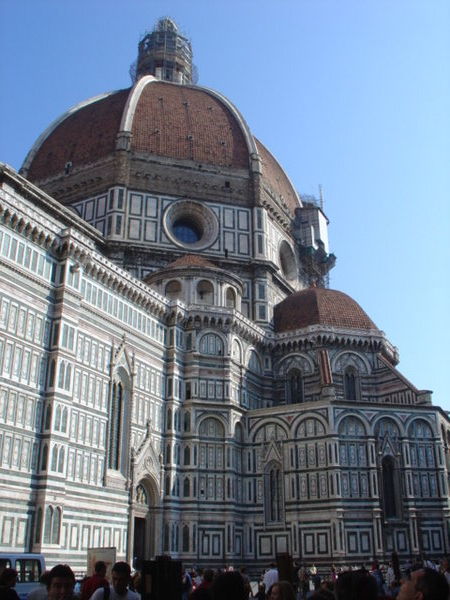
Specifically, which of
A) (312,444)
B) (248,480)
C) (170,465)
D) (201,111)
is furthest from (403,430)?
(201,111)

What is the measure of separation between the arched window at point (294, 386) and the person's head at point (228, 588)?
124ft

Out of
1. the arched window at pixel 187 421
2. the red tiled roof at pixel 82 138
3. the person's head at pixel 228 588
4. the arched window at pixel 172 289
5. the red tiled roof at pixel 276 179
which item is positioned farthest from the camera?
the red tiled roof at pixel 276 179

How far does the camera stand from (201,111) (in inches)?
2068

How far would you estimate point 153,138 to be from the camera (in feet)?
160

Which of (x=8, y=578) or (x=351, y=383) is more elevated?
(x=351, y=383)

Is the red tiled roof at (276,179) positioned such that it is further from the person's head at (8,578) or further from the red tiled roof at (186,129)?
the person's head at (8,578)

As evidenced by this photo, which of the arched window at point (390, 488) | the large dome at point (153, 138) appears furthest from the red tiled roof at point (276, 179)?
the arched window at point (390, 488)

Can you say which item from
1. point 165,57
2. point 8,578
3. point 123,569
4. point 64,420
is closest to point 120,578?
point 123,569

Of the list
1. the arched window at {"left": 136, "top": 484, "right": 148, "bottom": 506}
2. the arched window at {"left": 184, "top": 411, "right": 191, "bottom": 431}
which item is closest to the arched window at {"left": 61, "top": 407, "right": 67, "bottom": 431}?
the arched window at {"left": 136, "top": 484, "right": 148, "bottom": 506}

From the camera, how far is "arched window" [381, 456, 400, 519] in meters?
36.4

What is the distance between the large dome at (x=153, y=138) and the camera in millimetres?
48156

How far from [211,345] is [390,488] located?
1248 centimetres

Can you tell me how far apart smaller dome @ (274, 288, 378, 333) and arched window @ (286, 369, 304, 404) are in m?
2.94

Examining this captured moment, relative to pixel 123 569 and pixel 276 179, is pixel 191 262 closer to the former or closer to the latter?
pixel 276 179
